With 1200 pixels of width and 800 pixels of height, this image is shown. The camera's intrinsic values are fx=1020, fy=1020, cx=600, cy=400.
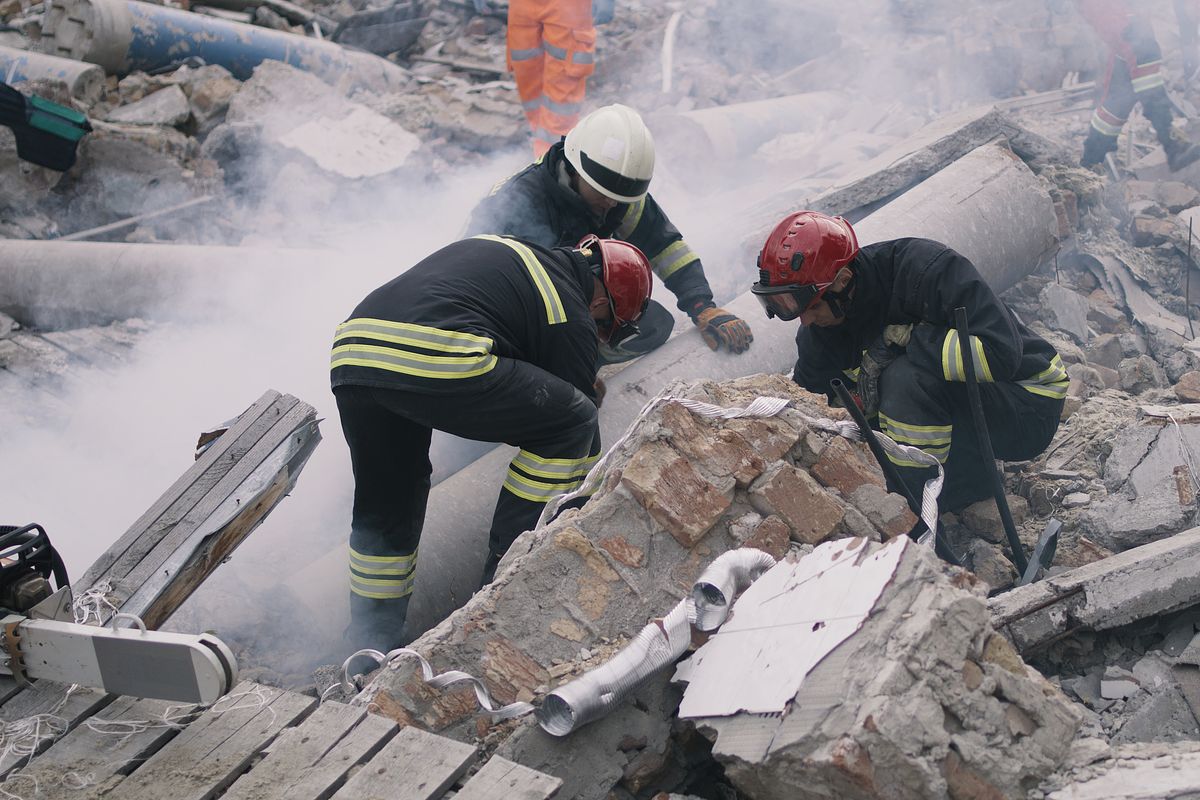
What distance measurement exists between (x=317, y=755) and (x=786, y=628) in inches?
41.2

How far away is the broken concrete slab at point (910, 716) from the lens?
1.93 meters

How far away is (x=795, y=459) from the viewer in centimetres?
304

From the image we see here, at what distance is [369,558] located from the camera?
360cm

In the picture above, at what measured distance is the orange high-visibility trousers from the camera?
24.0ft

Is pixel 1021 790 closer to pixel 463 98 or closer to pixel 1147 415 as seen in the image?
pixel 1147 415

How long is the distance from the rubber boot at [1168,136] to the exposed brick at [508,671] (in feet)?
24.8

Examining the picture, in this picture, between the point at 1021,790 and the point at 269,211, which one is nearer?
the point at 1021,790

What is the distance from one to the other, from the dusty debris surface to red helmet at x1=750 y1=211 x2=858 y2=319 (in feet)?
1.70

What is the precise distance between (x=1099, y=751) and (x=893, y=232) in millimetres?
3401

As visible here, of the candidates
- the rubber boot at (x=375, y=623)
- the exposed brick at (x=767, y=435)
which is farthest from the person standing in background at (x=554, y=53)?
the exposed brick at (x=767, y=435)

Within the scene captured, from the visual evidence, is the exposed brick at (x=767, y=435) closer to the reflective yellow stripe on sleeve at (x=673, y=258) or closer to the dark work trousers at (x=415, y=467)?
the dark work trousers at (x=415, y=467)

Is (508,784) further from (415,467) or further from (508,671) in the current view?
(415,467)

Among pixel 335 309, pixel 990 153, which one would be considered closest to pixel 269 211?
pixel 335 309

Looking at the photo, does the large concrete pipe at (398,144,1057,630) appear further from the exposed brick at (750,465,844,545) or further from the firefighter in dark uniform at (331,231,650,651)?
the exposed brick at (750,465,844,545)
